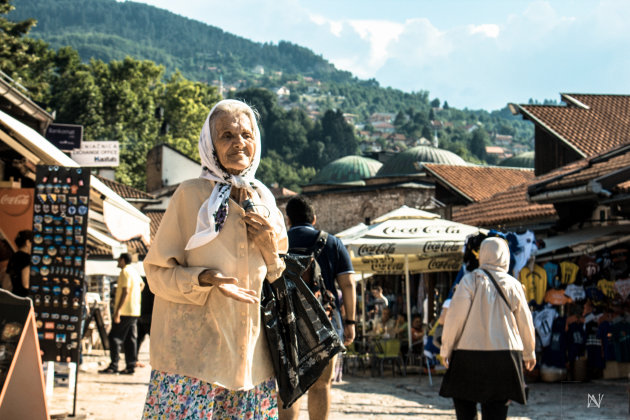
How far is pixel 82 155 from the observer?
20406mm

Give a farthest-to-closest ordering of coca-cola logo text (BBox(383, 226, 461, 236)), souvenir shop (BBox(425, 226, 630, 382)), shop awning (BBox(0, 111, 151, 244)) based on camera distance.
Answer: coca-cola logo text (BBox(383, 226, 461, 236))
souvenir shop (BBox(425, 226, 630, 382))
shop awning (BBox(0, 111, 151, 244))

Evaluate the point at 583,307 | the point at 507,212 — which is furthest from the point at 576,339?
the point at 507,212

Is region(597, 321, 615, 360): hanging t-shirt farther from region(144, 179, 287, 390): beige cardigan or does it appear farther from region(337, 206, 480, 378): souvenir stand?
region(144, 179, 287, 390): beige cardigan

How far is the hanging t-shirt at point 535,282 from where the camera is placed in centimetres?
1230

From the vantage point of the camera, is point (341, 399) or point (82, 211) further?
point (341, 399)

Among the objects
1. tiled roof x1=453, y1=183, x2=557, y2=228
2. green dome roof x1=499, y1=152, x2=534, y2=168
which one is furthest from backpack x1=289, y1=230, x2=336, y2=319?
green dome roof x1=499, y1=152, x2=534, y2=168

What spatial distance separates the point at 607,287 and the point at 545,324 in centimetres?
100

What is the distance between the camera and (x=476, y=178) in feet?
108

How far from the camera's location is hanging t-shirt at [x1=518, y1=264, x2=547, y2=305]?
1230 cm

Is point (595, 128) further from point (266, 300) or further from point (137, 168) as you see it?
point (137, 168)

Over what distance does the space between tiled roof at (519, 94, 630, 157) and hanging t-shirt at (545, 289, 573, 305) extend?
8718mm

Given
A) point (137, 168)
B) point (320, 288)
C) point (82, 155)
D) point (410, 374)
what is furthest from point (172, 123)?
point (320, 288)

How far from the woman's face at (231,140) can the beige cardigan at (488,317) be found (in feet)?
10.4

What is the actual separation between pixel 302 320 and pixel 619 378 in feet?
32.7
